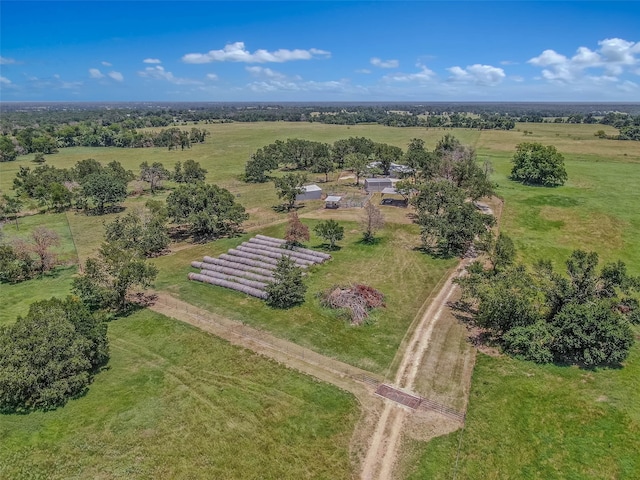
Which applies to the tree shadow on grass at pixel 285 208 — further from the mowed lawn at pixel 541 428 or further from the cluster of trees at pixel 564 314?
the mowed lawn at pixel 541 428

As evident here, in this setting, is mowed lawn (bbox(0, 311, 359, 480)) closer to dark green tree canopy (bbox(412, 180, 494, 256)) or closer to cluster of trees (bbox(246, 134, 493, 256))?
A: dark green tree canopy (bbox(412, 180, 494, 256))

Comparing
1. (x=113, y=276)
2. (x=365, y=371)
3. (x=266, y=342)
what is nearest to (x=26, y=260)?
(x=113, y=276)

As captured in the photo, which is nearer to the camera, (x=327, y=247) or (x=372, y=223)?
(x=327, y=247)

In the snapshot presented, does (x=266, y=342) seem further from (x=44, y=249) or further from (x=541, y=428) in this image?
(x=44, y=249)

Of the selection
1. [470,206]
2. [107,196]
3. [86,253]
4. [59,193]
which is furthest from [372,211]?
[59,193]

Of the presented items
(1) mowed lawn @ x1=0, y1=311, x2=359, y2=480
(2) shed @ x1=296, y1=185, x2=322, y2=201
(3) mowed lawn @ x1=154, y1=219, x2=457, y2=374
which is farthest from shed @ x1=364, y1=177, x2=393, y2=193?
(1) mowed lawn @ x1=0, y1=311, x2=359, y2=480

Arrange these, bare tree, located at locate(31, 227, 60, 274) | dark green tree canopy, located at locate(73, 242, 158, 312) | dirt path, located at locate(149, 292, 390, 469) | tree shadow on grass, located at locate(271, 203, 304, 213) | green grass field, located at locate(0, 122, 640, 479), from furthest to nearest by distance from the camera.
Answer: tree shadow on grass, located at locate(271, 203, 304, 213) < bare tree, located at locate(31, 227, 60, 274) < dark green tree canopy, located at locate(73, 242, 158, 312) < dirt path, located at locate(149, 292, 390, 469) < green grass field, located at locate(0, 122, 640, 479)

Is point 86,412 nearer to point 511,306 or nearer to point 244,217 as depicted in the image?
point 511,306
